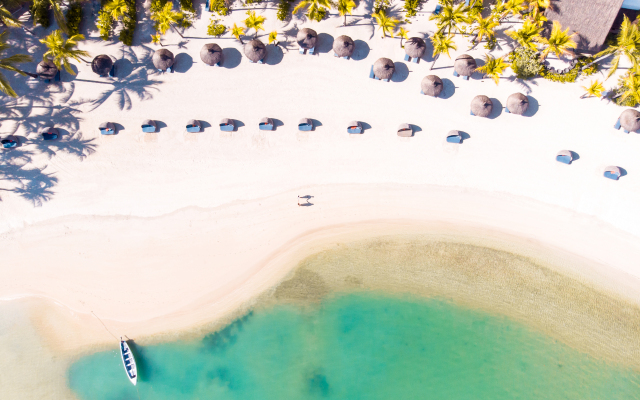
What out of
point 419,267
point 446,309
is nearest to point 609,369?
point 446,309

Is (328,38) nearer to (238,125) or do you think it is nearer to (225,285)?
(238,125)

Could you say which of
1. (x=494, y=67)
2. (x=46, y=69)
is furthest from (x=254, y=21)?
(x=494, y=67)

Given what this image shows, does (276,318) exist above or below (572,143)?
below

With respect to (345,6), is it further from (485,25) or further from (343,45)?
(485,25)

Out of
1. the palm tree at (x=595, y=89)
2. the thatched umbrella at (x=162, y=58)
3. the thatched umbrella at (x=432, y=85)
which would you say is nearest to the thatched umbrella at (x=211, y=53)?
the thatched umbrella at (x=162, y=58)

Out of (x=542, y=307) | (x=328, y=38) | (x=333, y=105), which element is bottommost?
(x=542, y=307)

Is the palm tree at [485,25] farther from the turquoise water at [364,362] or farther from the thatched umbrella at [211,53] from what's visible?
the turquoise water at [364,362]
